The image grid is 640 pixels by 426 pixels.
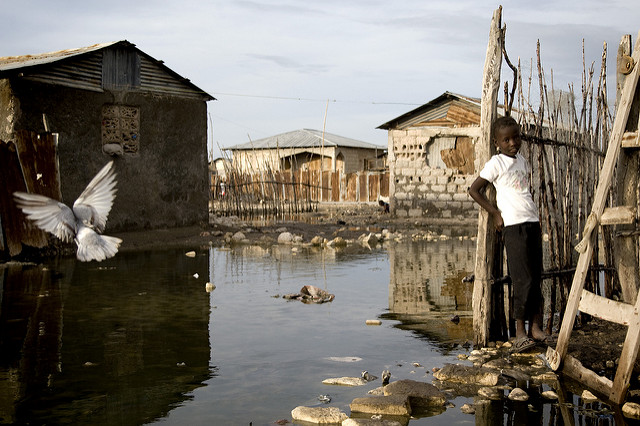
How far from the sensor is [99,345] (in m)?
5.15

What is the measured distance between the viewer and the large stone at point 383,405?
3.61m

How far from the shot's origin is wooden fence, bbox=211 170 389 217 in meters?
18.9

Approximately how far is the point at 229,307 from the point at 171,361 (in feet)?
6.60

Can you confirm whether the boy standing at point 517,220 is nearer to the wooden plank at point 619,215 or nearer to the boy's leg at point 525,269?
the boy's leg at point 525,269

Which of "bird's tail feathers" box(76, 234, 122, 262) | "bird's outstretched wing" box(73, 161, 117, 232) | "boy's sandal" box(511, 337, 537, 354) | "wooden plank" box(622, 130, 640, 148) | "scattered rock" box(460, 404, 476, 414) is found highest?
"wooden plank" box(622, 130, 640, 148)

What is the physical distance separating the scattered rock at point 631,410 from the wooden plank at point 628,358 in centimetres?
8

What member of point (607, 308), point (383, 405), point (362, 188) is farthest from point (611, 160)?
point (362, 188)

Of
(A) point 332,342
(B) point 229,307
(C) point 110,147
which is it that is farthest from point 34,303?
(C) point 110,147

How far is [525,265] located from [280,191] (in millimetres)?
16110

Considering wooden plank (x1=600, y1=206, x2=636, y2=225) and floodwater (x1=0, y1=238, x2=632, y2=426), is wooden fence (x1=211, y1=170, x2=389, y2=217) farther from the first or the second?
wooden plank (x1=600, y1=206, x2=636, y2=225)

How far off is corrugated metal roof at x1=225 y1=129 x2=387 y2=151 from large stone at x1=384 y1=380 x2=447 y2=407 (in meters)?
32.1

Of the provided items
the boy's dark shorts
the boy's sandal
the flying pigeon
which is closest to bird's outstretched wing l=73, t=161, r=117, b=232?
the flying pigeon

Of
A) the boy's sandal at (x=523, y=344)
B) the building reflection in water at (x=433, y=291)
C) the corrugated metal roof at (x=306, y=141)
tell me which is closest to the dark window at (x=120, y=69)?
the building reflection in water at (x=433, y=291)

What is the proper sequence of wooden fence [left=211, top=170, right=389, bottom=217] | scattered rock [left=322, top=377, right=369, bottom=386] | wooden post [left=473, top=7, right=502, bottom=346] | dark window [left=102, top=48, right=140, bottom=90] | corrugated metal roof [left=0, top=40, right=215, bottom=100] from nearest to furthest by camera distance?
scattered rock [left=322, top=377, right=369, bottom=386], wooden post [left=473, top=7, right=502, bottom=346], corrugated metal roof [left=0, top=40, right=215, bottom=100], dark window [left=102, top=48, right=140, bottom=90], wooden fence [left=211, top=170, right=389, bottom=217]
